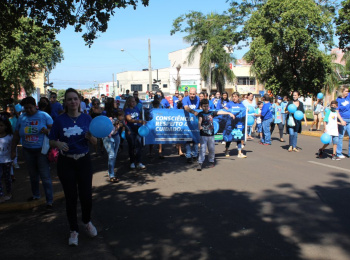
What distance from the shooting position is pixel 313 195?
6.25 meters

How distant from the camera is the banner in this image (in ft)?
33.2

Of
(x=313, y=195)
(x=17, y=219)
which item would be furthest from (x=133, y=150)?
(x=313, y=195)

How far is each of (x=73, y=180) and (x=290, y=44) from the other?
68.8 ft

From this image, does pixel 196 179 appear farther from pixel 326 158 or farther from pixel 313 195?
pixel 326 158

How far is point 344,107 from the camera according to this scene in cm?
1012

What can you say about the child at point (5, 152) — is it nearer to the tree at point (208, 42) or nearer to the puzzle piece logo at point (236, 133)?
the puzzle piece logo at point (236, 133)

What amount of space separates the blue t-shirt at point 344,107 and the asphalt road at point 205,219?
220 cm

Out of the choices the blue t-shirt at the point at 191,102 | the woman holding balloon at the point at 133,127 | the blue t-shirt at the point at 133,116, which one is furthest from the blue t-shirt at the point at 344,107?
the blue t-shirt at the point at 133,116

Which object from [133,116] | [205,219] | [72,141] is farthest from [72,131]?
[133,116]

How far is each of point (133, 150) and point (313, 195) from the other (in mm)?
4659

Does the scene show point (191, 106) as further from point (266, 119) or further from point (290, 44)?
point (290, 44)

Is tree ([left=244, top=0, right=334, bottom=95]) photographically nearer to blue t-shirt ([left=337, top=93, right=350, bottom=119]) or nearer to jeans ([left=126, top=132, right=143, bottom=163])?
blue t-shirt ([left=337, top=93, right=350, bottom=119])

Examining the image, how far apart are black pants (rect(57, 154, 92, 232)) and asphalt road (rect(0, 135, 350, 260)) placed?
1.40ft

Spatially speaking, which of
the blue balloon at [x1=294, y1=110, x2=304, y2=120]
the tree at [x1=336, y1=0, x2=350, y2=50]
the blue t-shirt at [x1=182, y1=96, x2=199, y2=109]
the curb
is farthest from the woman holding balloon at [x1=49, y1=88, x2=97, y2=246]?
the tree at [x1=336, y1=0, x2=350, y2=50]
